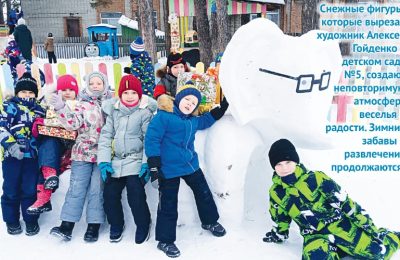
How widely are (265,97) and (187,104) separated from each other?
1.80 feet

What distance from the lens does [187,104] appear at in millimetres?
2797

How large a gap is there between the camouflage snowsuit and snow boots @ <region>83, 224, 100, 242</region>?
1463 mm

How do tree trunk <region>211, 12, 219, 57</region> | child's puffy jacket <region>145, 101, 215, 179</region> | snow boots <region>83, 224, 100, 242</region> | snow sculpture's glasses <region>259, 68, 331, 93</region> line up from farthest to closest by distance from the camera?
tree trunk <region>211, 12, 219, 57</region>
snow boots <region>83, 224, 100, 242</region>
child's puffy jacket <region>145, 101, 215, 179</region>
snow sculpture's glasses <region>259, 68, 331, 93</region>

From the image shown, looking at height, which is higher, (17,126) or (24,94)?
(24,94)

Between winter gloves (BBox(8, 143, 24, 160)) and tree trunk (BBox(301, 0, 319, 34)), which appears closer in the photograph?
winter gloves (BBox(8, 143, 24, 160))

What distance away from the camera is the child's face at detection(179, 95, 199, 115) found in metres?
2.80

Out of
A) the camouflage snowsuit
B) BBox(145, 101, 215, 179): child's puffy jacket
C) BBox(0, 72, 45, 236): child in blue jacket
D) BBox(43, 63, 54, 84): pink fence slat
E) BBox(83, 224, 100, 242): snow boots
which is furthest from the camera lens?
BBox(43, 63, 54, 84): pink fence slat

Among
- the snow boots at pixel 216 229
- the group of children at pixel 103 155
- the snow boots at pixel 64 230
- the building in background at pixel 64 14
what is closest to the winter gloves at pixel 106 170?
the group of children at pixel 103 155

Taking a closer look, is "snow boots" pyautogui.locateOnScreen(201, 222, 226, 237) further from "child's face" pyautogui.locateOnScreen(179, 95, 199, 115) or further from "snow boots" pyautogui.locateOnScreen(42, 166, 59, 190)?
"snow boots" pyautogui.locateOnScreen(42, 166, 59, 190)

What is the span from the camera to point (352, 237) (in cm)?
250

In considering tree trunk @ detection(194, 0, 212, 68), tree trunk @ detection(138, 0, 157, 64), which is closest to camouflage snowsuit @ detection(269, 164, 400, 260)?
tree trunk @ detection(194, 0, 212, 68)

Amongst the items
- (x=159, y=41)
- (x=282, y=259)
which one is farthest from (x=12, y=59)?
(x=159, y=41)

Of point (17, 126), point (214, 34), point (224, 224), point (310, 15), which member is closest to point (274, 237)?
point (224, 224)

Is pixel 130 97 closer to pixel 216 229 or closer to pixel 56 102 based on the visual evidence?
pixel 56 102
